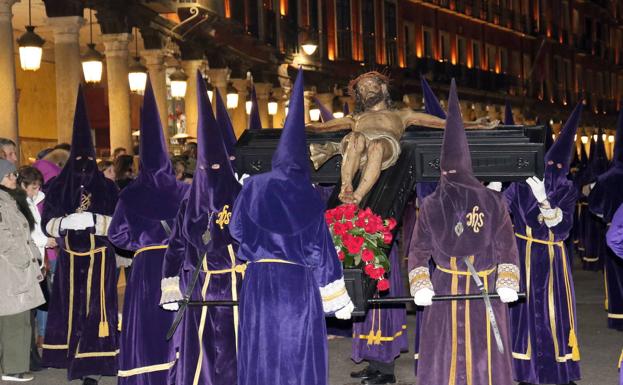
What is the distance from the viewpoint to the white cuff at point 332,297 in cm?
683

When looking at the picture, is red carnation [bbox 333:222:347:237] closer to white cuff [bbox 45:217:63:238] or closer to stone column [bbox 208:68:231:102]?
white cuff [bbox 45:217:63:238]

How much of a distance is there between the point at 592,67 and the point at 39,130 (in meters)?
51.1

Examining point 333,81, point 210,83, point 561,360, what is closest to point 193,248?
point 561,360

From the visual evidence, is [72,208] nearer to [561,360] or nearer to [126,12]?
[561,360]

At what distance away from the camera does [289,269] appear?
22.4ft

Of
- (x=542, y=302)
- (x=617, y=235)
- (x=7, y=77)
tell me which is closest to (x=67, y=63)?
(x=7, y=77)

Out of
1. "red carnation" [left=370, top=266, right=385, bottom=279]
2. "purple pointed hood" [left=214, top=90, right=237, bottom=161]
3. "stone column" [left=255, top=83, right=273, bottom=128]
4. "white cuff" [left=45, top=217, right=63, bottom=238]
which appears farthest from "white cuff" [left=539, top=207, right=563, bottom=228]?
"stone column" [left=255, top=83, right=273, bottom=128]

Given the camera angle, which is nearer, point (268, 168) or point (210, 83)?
point (268, 168)

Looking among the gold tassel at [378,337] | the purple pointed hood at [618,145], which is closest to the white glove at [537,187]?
the gold tassel at [378,337]

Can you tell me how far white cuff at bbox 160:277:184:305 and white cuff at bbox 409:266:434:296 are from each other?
151 centimetres

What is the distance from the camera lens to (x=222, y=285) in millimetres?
7664

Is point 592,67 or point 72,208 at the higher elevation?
point 592,67

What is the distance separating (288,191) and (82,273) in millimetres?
3625

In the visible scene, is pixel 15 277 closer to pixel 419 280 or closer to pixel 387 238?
pixel 387 238
